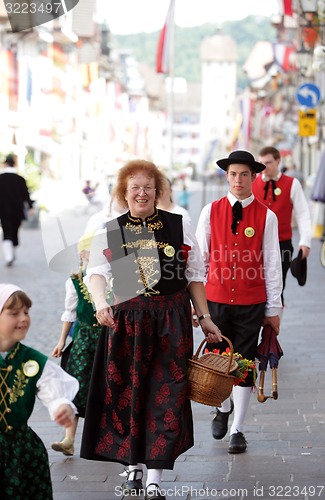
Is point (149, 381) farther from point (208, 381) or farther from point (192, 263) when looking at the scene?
point (192, 263)

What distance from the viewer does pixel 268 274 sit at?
20.6 ft

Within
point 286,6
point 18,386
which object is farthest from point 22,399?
point 286,6

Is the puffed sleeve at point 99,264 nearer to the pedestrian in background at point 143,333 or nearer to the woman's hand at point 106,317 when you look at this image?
the pedestrian in background at point 143,333

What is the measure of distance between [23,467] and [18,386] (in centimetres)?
32

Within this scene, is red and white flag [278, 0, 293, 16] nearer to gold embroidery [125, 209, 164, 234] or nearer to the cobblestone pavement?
the cobblestone pavement

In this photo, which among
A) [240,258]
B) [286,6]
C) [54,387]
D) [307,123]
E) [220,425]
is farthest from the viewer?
[307,123]

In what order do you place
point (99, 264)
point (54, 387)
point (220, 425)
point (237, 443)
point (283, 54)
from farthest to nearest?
point (283, 54)
point (220, 425)
point (237, 443)
point (99, 264)
point (54, 387)

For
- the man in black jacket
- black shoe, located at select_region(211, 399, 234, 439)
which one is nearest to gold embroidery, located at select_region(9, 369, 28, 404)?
black shoe, located at select_region(211, 399, 234, 439)

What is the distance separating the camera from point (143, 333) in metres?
5.14

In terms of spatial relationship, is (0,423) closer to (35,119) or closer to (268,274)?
(268,274)

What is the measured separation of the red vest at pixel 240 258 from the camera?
627 centimetres

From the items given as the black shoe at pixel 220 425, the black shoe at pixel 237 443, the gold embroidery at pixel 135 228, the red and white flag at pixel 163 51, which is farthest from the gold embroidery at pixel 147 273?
the red and white flag at pixel 163 51

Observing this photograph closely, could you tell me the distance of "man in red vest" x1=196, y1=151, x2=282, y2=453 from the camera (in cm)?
626

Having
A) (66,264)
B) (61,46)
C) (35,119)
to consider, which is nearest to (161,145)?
(61,46)
